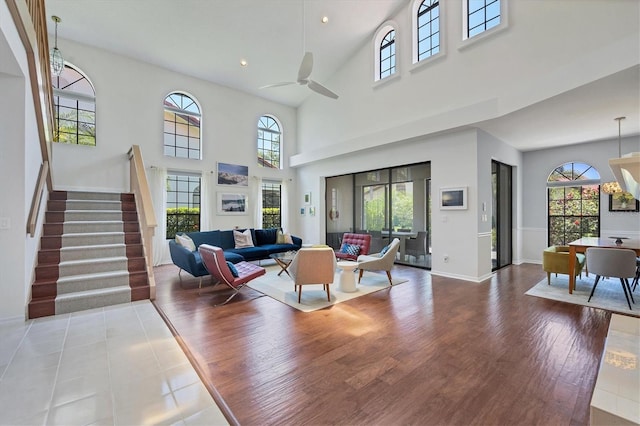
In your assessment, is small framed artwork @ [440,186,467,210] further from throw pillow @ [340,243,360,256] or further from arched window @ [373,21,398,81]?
arched window @ [373,21,398,81]

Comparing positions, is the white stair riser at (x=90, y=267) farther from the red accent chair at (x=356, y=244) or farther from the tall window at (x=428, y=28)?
the tall window at (x=428, y=28)

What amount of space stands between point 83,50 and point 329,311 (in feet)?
25.5

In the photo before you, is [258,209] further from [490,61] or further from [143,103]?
[490,61]

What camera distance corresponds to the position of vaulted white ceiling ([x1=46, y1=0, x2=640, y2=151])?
4.75 metres

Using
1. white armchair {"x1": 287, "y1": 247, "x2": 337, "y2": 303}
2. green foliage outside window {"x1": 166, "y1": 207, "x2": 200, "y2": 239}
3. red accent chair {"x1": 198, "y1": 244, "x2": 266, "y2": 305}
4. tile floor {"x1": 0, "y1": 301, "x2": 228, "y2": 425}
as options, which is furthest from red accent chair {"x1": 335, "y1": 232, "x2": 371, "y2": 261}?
green foliage outside window {"x1": 166, "y1": 207, "x2": 200, "y2": 239}

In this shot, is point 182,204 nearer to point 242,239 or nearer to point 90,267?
point 242,239

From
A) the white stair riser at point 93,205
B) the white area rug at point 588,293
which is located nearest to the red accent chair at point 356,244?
the white area rug at point 588,293

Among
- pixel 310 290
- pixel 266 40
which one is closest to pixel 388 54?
pixel 266 40

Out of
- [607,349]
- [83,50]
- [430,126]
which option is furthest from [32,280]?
[430,126]

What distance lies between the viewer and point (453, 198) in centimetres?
568

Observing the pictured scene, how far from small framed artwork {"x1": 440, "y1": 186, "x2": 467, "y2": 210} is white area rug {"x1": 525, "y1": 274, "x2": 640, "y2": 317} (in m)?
1.88

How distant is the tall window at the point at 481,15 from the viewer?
4.96m

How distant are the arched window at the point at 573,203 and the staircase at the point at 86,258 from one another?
913 cm

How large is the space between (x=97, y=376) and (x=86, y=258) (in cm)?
283
